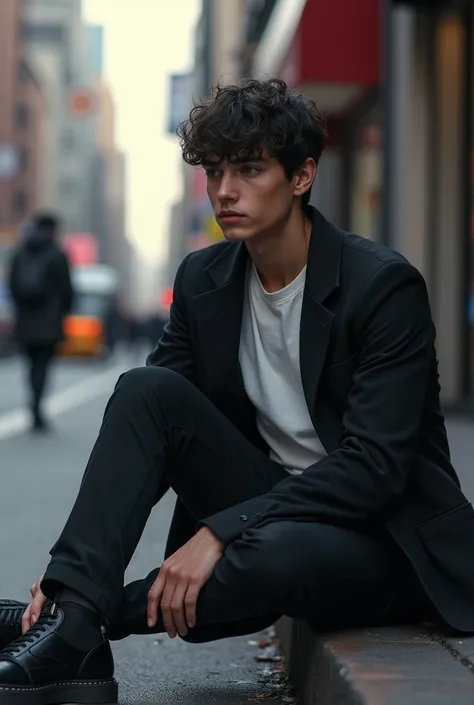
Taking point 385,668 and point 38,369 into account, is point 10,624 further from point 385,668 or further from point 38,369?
point 38,369

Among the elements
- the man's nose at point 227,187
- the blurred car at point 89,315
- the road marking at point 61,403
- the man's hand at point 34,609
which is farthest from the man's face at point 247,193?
the blurred car at point 89,315

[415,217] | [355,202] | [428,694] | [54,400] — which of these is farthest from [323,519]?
[54,400]

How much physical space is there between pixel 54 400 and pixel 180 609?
16.1 m

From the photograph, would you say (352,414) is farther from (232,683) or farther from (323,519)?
(232,683)

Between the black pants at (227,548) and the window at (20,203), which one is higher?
the black pants at (227,548)

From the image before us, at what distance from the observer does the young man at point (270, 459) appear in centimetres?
301

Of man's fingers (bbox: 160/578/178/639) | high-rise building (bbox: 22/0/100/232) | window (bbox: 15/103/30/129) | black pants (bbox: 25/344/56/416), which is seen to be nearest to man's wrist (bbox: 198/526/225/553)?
man's fingers (bbox: 160/578/178/639)

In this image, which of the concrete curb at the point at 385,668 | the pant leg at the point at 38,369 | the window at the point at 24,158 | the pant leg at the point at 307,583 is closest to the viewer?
the concrete curb at the point at 385,668

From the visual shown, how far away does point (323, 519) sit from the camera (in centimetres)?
310

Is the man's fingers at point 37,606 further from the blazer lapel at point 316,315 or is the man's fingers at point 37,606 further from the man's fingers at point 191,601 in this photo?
the blazer lapel at point 316,315

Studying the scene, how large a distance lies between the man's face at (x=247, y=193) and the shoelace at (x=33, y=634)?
90 cm

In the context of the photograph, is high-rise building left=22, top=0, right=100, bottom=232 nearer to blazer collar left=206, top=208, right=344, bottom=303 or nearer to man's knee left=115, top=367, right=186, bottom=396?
blazer collar left=206, top=208, right=344, bottom=303

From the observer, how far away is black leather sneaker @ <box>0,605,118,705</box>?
292 centimetres

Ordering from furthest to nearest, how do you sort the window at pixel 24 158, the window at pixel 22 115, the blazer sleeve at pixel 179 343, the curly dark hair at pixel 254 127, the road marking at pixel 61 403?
the window at pixel 24 158, the window at pixel 22 115, the road marking at pixel 61 403, the blazer sleeve at pixel 179 343, the curly dark hair at pixel 254 127
